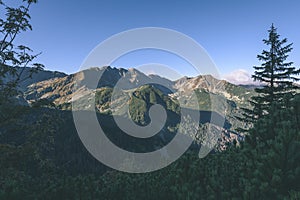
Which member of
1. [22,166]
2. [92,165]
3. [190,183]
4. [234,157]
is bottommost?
[92,165]

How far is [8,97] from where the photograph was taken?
10906 mm

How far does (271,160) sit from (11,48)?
11.6 metres

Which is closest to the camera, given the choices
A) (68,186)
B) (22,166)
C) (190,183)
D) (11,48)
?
(190,183)

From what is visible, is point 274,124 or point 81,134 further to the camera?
point 81,134

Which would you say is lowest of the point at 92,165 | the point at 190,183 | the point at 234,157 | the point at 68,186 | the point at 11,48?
the point at 92,165

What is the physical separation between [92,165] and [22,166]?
118 meters

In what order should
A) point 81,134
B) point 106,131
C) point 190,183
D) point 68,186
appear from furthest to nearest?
point 81,134 → point 106,131 → point 68,186 → point 190,183

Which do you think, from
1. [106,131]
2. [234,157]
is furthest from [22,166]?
[106,131]

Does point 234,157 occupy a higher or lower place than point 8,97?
lower

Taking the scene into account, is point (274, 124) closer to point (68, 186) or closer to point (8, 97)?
point (68, 186)

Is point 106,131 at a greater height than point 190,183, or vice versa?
point 190,183

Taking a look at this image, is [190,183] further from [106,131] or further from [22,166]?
[106,131]

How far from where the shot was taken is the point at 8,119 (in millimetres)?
11062

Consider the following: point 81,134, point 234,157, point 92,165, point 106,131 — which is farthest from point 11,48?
point 81,134
